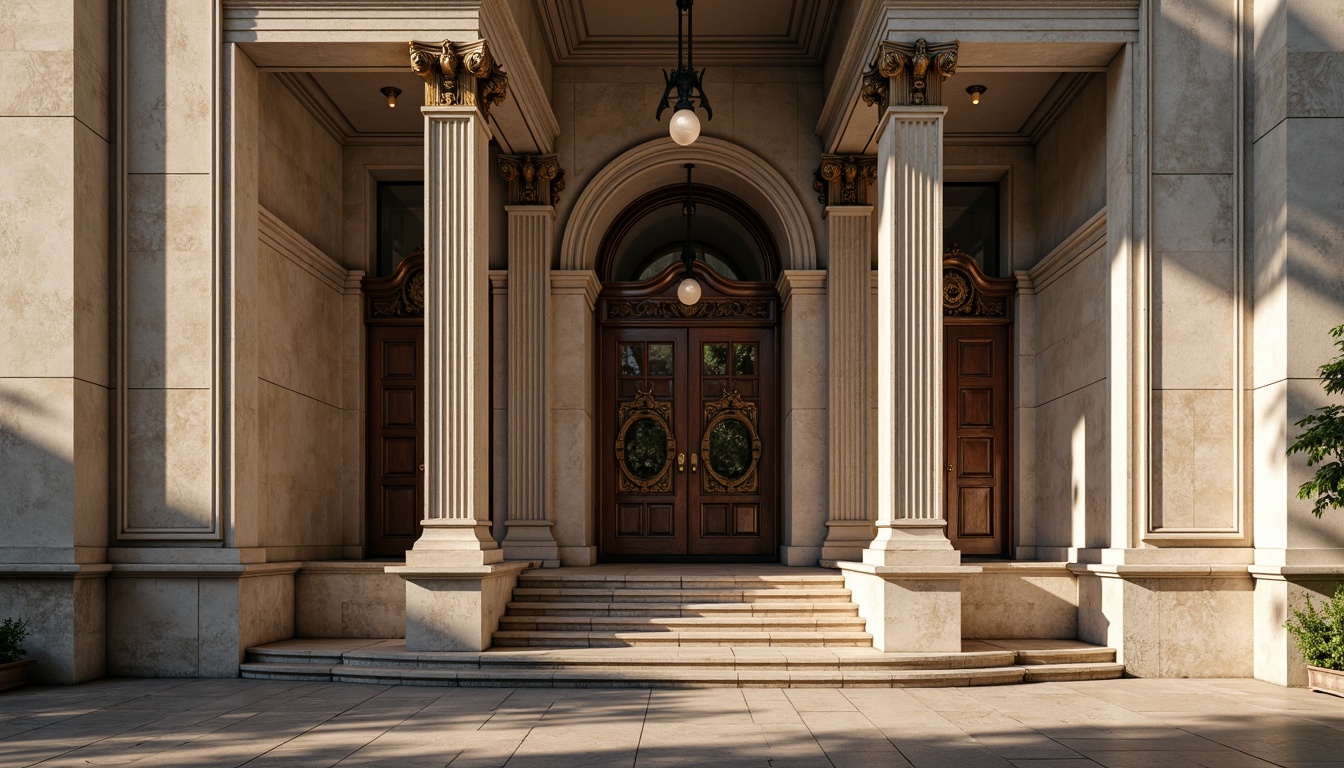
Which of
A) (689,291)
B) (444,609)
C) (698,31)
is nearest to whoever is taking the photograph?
(444,609)

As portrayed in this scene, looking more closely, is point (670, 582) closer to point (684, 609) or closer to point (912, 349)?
point (684, 609)

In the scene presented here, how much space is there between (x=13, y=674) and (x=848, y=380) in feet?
29.3

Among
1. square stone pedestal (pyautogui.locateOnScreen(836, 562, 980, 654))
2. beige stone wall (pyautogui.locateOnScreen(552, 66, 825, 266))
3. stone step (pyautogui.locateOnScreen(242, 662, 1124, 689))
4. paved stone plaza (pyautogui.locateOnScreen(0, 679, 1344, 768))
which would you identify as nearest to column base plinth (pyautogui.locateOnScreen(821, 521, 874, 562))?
square stone pedestal (pyautogui.locateOnScreen(836, 562, 980, 654))

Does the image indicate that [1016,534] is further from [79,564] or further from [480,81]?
[79,564]

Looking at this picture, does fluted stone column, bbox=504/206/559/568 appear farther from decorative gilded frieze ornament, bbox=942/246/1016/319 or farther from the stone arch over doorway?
decorative gilded frieze ornament, bbox=942/246/1016/319

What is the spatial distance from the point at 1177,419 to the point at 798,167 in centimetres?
581

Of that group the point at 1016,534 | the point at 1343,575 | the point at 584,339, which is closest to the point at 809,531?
the point at 1016,534

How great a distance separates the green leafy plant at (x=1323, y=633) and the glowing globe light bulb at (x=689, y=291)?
7330mm

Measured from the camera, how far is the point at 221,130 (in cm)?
1052

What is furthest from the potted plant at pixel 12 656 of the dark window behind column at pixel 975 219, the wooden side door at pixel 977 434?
the dark window behind column at pixel 975 219

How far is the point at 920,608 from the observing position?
9977 millimetres

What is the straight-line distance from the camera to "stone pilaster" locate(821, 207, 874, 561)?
44.4 ft

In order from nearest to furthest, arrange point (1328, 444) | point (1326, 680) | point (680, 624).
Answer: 1. point (1328, 444)
2. point (1326, 680)
3. point (680, 624)

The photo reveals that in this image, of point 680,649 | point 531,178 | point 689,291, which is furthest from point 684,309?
point 680,649
